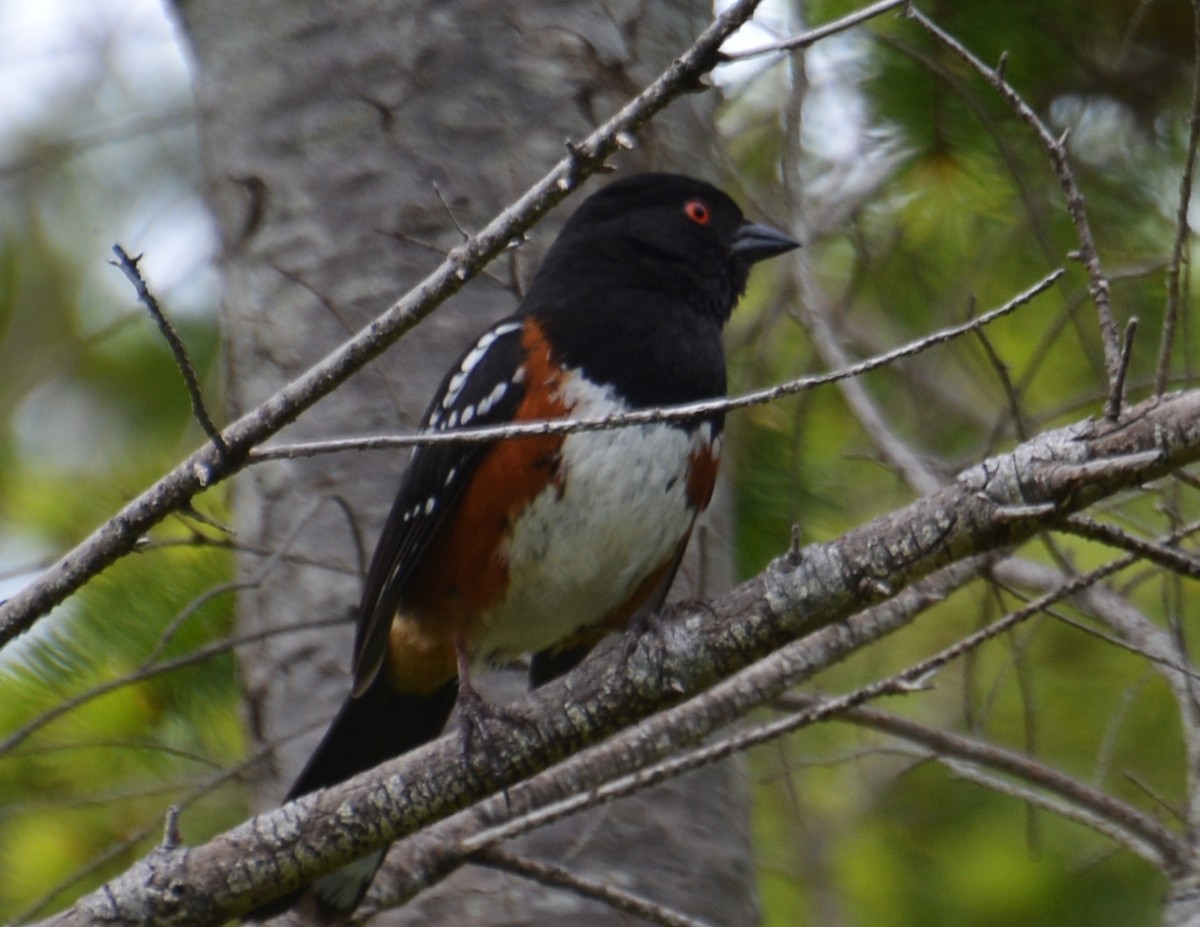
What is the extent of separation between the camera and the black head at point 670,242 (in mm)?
2736

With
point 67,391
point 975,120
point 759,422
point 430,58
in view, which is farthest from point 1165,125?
point 67,391

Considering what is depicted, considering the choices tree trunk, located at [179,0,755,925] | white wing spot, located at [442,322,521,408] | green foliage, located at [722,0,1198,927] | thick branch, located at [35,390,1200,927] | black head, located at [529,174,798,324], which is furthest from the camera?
green foliage, located at [722,0,1198,927]

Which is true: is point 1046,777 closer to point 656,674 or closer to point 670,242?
point 656,674

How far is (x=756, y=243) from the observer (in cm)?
279

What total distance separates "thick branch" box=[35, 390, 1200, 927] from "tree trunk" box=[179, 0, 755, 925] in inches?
28.3

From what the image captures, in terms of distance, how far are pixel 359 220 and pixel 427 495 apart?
597 millimetres

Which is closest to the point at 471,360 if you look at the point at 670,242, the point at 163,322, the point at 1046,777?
the point at 670,242

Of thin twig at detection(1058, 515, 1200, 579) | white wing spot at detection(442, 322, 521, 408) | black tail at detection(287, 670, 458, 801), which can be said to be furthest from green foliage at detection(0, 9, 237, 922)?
thin twig at detection(1058, 515, 1200, 579)

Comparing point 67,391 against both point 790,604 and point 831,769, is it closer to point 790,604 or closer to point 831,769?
point 831,769

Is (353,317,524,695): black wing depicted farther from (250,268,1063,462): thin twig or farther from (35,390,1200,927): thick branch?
(250,268,1063,462): thin twig

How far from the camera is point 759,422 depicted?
10.6 feet

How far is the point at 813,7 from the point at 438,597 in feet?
5.06

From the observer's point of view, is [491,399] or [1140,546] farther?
[491,399]

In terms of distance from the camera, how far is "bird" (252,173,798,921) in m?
2.36
